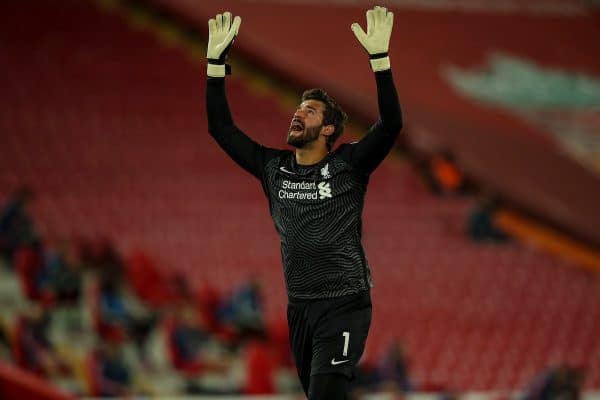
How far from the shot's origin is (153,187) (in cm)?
1283

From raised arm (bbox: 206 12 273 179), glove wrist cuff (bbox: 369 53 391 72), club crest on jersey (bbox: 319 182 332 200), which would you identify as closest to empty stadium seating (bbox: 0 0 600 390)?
raised arm (bbox: 206 12 273 179)

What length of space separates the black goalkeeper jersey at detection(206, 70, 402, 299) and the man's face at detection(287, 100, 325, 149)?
8 cm

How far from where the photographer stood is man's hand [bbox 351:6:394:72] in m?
2.99

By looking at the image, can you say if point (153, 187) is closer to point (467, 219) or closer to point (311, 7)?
point (467, 219)

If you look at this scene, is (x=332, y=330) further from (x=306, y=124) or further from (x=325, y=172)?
(x=306, y=124)

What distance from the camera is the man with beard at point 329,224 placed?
119 inches

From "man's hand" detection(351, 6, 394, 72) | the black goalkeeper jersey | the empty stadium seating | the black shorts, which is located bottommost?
the empty stadium seating

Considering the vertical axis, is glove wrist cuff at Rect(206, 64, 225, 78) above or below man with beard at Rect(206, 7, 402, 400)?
above

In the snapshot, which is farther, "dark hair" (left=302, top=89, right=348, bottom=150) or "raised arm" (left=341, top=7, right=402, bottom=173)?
"dark hair" (left=302, top=89, right=348, bottom=150)

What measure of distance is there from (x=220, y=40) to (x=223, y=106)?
0.19 meters

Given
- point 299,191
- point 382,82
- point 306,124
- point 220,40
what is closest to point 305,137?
point 306,124

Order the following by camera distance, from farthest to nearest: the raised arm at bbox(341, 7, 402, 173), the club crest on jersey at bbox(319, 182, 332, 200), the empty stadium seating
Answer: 1. the empty stadium seating
2. the club crest on jersey at bbox(319, 182, 332, 200)
3. the raised arm at bbox(341, 7, 402, 173)

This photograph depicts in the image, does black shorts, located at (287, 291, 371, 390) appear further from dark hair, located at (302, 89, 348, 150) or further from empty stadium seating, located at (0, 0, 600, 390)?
empty stadium seating, located at (0, 0, 600, 390)

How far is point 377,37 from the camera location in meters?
3.00
